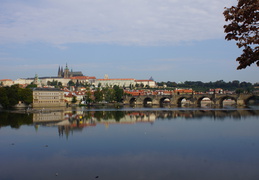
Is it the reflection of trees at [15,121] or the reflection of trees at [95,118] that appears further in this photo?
the reflection of trees at [95,118]

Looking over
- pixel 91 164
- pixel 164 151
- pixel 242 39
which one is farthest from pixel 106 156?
pixel 242 39

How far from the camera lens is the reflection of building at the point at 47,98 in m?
75.9

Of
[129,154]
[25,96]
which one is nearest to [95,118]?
[129,154]

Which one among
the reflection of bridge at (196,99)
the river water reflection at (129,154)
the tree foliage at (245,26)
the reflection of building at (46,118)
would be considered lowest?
the river water reflection at (129,154)

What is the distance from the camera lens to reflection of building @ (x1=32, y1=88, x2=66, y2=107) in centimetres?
7588

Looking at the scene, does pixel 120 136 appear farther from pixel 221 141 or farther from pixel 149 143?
pixel 221 141

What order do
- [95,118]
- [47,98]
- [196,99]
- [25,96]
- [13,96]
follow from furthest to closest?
1. [196,99]
2. [47,98]
3. [25,96]
4. [13,96]
5. [95,118]

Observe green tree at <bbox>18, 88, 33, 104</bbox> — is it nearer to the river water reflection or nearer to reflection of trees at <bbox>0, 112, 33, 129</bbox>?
reflection of trees at <bbox>0, 112, 33, 129</bbox>

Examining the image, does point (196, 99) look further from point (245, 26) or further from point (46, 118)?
point (245, 26)

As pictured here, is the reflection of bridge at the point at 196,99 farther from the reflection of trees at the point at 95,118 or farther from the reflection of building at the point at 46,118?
the reflection of building at the point at 46,118

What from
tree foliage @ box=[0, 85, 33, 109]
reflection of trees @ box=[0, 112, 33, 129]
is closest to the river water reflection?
reflection of trees @ box=[0, 112, 33, 129]

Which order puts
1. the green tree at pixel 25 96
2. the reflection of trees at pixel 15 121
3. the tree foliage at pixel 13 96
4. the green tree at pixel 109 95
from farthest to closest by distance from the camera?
the green tree at pixel 109 95, the green tree at pixel 25 96, the tree foliage at pixel 13 96, the reflection of trees at pixel 15 121

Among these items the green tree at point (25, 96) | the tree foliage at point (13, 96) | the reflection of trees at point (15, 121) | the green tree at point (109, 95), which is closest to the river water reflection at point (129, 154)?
the reflection of trees at point (15, 121)

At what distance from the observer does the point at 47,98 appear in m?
79.0
